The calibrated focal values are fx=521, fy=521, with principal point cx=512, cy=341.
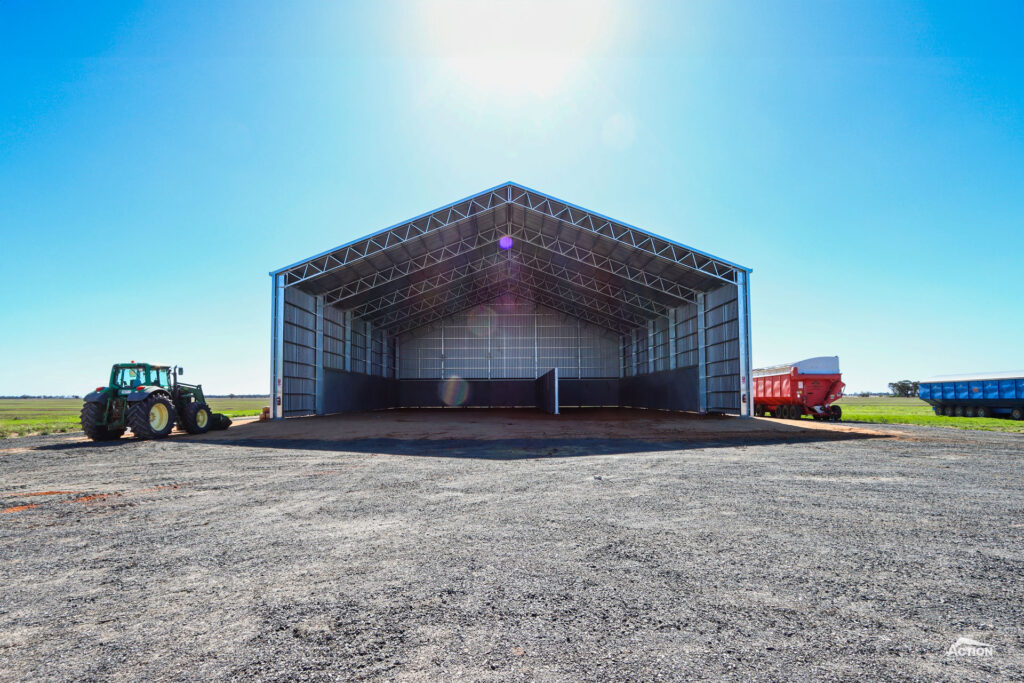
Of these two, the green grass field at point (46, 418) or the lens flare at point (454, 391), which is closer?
the green grass field at point (46, 418)

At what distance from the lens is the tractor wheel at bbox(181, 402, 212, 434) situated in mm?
17266

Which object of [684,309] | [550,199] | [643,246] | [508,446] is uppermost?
[550,199]

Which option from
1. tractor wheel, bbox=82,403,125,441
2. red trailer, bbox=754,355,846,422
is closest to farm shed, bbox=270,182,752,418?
red trailer, bbox=754,355,846,422

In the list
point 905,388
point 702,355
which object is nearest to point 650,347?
point 702,355

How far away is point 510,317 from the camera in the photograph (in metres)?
44.3

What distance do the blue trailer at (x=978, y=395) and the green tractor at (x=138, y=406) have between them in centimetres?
3830

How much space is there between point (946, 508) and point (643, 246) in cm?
2164

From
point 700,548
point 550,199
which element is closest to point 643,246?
point 550,199

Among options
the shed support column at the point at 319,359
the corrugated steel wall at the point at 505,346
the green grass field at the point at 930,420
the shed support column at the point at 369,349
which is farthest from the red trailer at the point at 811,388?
the shed support column at the point at 369,349

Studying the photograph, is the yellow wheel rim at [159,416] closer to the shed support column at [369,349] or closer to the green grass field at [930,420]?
the shed support column at [369,349]

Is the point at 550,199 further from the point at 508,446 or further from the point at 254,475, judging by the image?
the point at 254,475

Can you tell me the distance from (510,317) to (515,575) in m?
40.4

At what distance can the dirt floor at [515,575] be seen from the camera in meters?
2.91

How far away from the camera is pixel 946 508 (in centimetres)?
623
